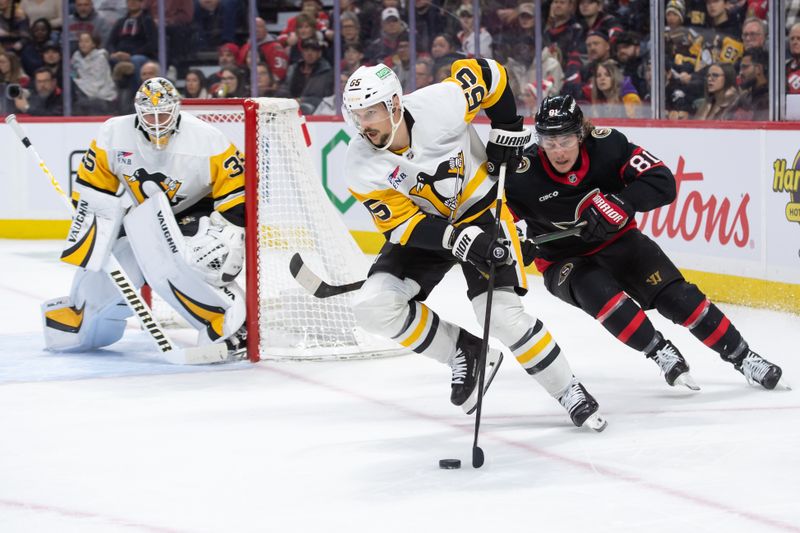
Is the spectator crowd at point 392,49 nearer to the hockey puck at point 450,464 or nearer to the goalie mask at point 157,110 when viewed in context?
the goalie mask at point 157,110

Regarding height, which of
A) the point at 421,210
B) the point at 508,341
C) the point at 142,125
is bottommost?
the point at 508,341

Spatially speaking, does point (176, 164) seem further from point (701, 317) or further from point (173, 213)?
point (701, 317)

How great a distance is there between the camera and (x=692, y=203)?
19.1ft

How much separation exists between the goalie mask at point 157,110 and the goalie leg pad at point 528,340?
168 cm

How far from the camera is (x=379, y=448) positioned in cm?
333

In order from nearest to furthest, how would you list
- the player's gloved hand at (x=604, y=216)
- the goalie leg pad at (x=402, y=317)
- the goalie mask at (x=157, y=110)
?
the goalie leg pad at (x=402, y=317) < the player's gloved hand at (x=604, y=216) < the goalie mask at (x=157, y=110)

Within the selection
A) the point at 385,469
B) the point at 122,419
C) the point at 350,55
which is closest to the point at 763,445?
the point at 385,469

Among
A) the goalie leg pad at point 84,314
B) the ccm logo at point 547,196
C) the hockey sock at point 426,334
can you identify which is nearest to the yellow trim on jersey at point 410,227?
the hockey sock at point 426,334

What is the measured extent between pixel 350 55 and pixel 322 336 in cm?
372

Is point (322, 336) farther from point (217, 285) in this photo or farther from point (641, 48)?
point (641, 48)

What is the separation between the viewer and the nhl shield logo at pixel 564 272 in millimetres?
3873

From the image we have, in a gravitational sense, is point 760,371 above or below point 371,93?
below

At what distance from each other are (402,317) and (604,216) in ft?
2.14

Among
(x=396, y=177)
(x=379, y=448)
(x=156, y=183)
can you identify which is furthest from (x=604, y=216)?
(x=156, y=183)
